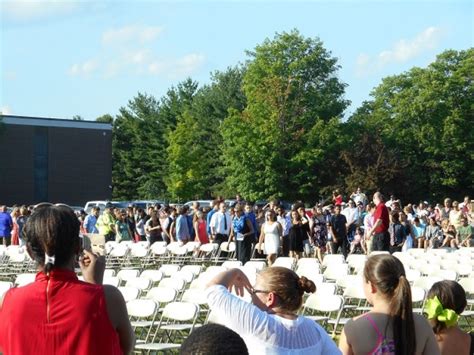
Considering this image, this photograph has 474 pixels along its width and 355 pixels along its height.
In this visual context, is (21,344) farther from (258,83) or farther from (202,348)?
(258,83)

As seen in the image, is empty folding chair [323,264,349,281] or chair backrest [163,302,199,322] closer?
chair backrest [163,302,199,322]

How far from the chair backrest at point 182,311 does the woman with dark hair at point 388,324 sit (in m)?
5.76

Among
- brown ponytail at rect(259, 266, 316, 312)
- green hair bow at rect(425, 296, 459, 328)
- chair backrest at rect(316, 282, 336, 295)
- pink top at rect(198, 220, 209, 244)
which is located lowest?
pink top at rect(198, 220, 209, 244)

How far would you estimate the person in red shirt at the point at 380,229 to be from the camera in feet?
56.7

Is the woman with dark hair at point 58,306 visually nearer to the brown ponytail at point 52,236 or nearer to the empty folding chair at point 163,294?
the brown ponytail at point 52,236

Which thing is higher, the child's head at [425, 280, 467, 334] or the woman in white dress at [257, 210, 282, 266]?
the child's head at [425, 280, 467, 334]

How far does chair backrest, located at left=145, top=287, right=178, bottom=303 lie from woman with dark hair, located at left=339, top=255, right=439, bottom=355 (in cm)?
695

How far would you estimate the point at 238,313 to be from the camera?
3.80 metres

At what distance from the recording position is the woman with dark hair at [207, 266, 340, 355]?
12.5 ft

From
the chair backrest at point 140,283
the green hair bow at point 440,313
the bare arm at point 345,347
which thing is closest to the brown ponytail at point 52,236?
the bare arm at point 345,347

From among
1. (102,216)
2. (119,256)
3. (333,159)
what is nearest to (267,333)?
(119,256)

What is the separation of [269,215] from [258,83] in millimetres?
46524

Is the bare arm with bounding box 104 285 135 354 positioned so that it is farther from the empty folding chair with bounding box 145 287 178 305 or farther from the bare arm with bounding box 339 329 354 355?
the empty folding chair with bounding box 145 287 178 305

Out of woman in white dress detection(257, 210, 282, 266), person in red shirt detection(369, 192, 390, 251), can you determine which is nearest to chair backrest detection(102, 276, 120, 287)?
person in red shirt detection(369, 192, 390, 251)
